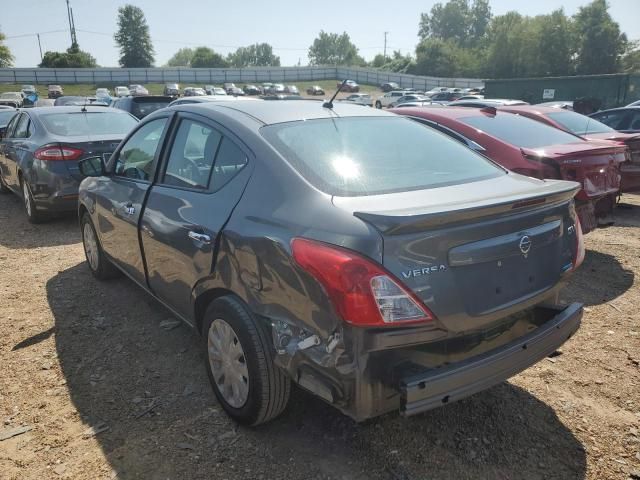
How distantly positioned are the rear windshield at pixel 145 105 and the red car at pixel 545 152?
9.15 meters

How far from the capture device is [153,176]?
3430mm

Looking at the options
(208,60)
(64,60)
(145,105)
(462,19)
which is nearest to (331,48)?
(462,19)

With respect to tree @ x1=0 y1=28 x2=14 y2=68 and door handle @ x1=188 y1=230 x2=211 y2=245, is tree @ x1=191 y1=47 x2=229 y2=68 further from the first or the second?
door handle @ x1=188 y1=230 x2=211 y2=245

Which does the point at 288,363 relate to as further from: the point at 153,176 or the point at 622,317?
the point at 622,317

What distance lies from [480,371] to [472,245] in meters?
0.54

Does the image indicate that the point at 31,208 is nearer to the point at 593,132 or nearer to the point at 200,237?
the point at 200,237

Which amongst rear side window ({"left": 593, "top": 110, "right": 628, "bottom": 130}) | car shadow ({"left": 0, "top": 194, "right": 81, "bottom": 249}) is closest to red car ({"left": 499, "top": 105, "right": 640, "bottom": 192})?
rear side window ({"left": 593, "top": 110, "right": 628, "bottom": 130})

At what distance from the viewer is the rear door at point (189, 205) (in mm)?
2688

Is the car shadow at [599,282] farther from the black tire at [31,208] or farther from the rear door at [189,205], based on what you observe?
the black tire at [31,208]

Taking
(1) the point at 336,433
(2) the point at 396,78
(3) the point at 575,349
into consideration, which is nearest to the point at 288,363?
(1) the point at 336,433

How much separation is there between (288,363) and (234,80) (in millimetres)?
74097

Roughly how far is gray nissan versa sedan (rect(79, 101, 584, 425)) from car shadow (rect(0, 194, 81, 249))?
381 cm

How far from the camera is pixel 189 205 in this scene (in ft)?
9.54

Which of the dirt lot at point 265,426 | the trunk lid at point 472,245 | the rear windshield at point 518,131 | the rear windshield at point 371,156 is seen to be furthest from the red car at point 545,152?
the trunk lid at point 472,245
